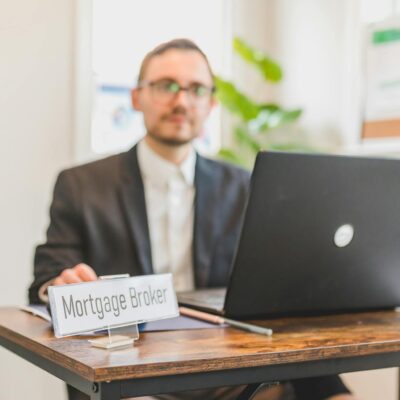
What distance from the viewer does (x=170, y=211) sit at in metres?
2.08

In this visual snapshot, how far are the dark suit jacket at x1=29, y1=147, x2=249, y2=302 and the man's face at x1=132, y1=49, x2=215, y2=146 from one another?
11 centimetres

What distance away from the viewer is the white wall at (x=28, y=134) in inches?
106

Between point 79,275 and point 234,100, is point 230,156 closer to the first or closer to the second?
point 234,100

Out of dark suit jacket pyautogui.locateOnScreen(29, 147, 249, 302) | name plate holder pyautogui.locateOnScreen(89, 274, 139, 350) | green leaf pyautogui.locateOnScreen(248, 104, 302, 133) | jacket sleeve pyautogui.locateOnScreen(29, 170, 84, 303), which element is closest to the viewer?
name plate holder pyautogui.locateOnScreen(89, 274, 139, 350)

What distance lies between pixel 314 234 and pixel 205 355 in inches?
14.5

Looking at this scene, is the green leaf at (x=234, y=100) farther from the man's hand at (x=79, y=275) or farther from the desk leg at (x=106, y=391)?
the desk leg at (x=106, y=391)

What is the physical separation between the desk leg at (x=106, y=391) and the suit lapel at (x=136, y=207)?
0.92 m

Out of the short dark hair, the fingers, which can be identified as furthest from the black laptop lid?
the short dark hair

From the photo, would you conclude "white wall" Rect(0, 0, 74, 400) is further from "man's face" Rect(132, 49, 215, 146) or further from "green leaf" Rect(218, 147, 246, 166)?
"man's face" Rect(132, 49, 215, 146)

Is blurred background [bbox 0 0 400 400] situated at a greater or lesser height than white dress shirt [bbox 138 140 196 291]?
greater

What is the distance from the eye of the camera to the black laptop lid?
4.32ft

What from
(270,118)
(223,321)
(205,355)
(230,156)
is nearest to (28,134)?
(230,156)

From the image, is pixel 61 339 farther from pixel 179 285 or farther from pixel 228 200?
pixel 228 200

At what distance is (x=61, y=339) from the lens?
123cm
